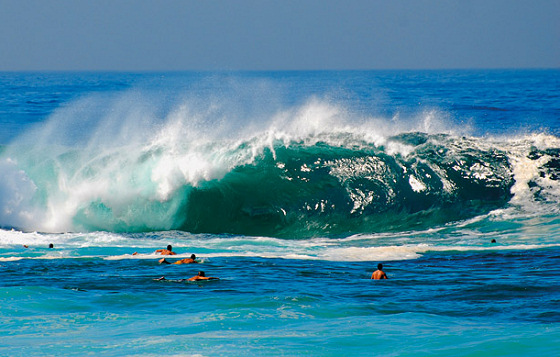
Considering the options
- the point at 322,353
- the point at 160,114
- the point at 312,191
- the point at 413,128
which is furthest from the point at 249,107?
the point at 322,353

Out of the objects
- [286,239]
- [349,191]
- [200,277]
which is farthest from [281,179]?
[200,277]

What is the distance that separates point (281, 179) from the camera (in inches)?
851

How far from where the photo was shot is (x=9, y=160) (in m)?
23.3

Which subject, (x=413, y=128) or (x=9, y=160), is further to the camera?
(x=413, y=128)

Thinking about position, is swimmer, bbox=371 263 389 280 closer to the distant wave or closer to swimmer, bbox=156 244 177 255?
swimmer, bbox=156 244 177 255

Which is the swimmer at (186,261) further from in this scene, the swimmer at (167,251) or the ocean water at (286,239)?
the swimmer at (167,251)

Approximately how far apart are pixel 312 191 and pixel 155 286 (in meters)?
9.28

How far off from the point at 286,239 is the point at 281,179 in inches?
154

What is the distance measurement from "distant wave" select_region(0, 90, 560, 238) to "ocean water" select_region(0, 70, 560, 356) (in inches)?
2.3

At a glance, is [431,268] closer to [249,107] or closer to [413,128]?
[413,128]

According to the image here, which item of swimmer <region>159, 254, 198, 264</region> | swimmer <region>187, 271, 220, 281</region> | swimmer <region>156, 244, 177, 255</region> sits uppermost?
swimmer <region>156, 244, 177, 255</region>

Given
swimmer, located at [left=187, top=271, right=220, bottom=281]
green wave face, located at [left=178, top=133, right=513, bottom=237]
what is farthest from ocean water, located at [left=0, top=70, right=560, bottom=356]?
swimmer, located at [left=187, top=271, right=220, bottom=281]

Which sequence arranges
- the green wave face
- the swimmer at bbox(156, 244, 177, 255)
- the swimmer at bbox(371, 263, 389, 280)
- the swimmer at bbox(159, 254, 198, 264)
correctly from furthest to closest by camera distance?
1. the green wave face
2. the swimmer at bbox(156, 244, 177, 255)
3. the swimmer at bbox(159, 254, 198, 264)
4. the swimmer at bbox(371, 263, 389, 280)

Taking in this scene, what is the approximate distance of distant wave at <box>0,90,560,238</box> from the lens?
65.4ft
